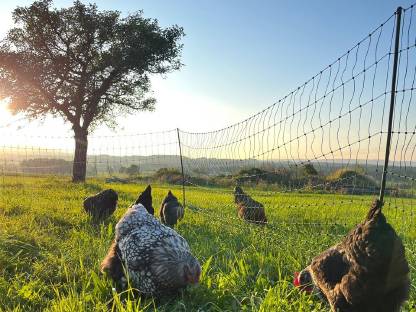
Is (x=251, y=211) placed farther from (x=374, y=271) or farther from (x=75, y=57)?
(x=75, y=57)

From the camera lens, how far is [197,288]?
4.81m

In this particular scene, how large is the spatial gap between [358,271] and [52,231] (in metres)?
6.82

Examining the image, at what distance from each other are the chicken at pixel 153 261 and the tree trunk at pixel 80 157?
2225 cm

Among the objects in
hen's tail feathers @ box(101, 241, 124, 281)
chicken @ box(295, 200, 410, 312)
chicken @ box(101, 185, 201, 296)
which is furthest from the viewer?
hen's tail feathers @ box(101, 241, 124, 281)

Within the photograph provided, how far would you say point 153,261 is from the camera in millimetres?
4258

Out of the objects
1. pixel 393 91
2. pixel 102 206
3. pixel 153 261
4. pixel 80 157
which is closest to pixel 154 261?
pixel 153 261

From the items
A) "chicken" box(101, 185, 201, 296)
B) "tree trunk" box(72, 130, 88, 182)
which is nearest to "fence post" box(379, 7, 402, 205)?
"chicken" box(101, 185, 201, 296)

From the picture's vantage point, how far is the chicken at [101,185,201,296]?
4.20 m

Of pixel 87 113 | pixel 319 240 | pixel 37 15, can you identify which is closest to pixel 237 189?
pixel 319 240

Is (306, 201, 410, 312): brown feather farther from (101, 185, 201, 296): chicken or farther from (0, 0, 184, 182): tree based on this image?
(0, 0, 184, 182): tree

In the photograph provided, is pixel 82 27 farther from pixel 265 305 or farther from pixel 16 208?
pixel 265 305

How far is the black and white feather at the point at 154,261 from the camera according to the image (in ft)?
13.8

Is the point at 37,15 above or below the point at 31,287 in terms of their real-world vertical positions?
above

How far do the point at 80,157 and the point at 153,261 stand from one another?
25.2 metres
